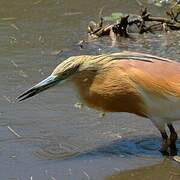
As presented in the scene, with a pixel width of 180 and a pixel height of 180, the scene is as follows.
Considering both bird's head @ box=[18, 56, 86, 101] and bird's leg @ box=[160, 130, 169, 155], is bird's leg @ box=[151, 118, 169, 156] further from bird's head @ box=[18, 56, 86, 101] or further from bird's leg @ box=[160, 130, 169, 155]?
bird's head @ box=[18, 56, 86, 101]

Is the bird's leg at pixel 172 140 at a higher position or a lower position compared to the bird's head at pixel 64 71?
lower

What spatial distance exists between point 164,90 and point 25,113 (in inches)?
55.8

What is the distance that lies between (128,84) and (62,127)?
Answer: 0.86 metres

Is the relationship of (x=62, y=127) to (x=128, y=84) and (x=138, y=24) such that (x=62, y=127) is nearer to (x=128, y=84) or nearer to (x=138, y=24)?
(x=128, y=84)

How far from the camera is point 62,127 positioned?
18.9 ft

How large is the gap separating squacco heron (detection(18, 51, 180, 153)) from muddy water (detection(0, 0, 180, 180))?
0.13 meters

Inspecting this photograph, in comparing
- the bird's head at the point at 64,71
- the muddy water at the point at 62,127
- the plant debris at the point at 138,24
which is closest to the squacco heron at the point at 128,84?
the bird's head at the point at 64,71

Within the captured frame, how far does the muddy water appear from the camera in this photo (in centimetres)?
501

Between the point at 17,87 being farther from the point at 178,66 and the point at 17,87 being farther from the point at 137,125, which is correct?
the point at 178,66

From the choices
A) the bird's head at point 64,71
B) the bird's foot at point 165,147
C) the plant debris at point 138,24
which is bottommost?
the plant debris at point 138,24

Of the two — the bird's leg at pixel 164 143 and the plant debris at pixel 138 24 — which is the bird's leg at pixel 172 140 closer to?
the bird's leg at pixel 164 143

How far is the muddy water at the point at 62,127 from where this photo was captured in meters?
5.01

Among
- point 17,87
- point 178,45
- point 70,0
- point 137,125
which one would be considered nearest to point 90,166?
point 137,125

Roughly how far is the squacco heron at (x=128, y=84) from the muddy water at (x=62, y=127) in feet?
0.42
